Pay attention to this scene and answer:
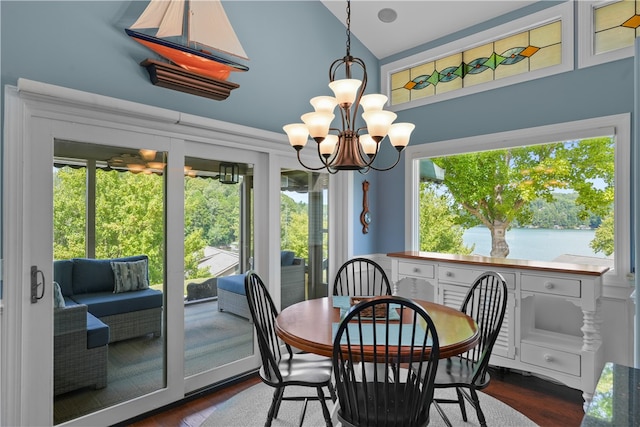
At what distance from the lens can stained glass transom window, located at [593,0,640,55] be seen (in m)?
2.78

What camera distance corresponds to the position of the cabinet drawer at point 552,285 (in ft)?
8.89

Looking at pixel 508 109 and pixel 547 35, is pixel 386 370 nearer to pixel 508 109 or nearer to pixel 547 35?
pixel 508 109

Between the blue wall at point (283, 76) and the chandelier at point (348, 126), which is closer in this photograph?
the chandelier at point (348, 126)

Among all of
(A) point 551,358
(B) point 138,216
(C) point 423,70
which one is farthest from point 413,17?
(A) point 551,358

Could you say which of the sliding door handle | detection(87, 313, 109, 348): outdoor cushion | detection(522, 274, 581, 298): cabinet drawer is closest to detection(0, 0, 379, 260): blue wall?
the sliding door handle

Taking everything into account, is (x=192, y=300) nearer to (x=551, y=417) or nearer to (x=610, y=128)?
(x=551, y=417)

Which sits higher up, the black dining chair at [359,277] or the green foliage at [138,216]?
the green foliage at [138,216]

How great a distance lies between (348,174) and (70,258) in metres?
2.60

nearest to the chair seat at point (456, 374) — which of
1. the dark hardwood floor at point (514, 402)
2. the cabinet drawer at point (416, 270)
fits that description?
the dark hardwood floor at point (514, 402)

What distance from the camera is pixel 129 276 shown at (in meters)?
2.58

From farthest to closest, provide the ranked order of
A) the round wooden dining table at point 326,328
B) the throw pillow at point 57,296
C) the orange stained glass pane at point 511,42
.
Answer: the orange stained glass pane at point 511,42, the throw pillow at point 57,296, the round wooden dining table at point 326,328

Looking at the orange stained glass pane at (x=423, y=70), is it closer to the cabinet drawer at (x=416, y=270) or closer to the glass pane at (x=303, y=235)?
the glass pane at (x=303, y=235)

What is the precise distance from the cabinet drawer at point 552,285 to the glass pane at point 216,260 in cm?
226

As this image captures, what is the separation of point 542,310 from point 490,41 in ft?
8.18
